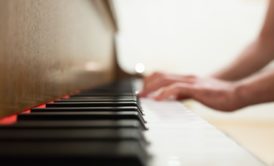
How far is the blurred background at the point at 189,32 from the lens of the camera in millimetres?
3969

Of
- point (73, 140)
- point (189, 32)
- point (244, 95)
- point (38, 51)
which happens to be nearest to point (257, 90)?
point (244, 95)

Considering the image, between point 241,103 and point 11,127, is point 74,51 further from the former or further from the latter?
point 11,127

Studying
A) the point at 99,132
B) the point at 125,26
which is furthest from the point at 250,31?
the point at 99,132

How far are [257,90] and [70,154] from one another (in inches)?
38.5

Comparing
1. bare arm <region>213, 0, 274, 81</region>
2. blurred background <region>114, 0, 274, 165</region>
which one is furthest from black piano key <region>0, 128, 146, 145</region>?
blurred background <region>114, 0, 274, 165</region>

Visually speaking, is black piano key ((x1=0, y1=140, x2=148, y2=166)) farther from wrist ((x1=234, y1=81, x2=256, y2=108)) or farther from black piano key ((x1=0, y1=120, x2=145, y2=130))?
wrist ((x1=234, y1=81, x2=256, y2=108))

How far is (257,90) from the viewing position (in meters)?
1.23

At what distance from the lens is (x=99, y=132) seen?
18.5 inches

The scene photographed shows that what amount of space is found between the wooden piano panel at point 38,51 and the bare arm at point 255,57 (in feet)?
2.58

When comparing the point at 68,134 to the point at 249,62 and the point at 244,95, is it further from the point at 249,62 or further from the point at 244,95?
the point at 249,62

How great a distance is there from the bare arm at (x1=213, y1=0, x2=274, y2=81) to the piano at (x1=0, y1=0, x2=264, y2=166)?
36.3 inches

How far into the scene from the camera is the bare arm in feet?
5.66

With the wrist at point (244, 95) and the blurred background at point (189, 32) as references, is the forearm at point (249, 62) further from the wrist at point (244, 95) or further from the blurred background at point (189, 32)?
the blurred background at point (189, 32)

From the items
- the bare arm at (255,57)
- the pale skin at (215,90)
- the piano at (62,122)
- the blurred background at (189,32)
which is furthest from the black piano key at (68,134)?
the blurred background at (189,32)
